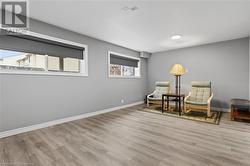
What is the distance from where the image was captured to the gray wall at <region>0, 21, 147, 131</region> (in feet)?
7.76

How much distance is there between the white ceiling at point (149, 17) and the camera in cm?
215

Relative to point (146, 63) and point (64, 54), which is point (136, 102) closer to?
point (146, 63)

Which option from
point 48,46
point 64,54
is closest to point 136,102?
point 64,54

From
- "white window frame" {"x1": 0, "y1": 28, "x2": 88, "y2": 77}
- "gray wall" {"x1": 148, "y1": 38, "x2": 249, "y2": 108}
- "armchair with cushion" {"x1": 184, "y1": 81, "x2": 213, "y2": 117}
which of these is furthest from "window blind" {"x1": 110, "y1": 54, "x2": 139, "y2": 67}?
"armchair with cushion" {"x1": 184, "y1": 81, "x2": 213, "y2": 117}

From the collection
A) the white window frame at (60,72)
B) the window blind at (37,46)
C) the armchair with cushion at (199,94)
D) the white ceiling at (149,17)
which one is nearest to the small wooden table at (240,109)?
the armchair with cushion at (199,94)

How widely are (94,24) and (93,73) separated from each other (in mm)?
1405

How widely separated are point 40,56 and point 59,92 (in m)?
0.93

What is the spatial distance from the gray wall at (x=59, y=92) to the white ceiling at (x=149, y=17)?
0.39 meters

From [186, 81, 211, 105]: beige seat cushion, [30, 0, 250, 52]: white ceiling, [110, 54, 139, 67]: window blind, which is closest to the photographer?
[30, 0, 250, 52]: white ceiling

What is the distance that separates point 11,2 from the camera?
7.13 feet

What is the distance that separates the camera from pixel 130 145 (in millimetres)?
2025

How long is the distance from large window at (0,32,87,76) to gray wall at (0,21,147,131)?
17cm

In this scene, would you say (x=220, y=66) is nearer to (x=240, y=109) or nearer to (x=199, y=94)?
(x=199, y=94)

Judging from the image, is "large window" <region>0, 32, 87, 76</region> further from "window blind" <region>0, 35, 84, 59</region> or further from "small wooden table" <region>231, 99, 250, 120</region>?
"small wooden table" <region>231, 99, 250, 120</region>
